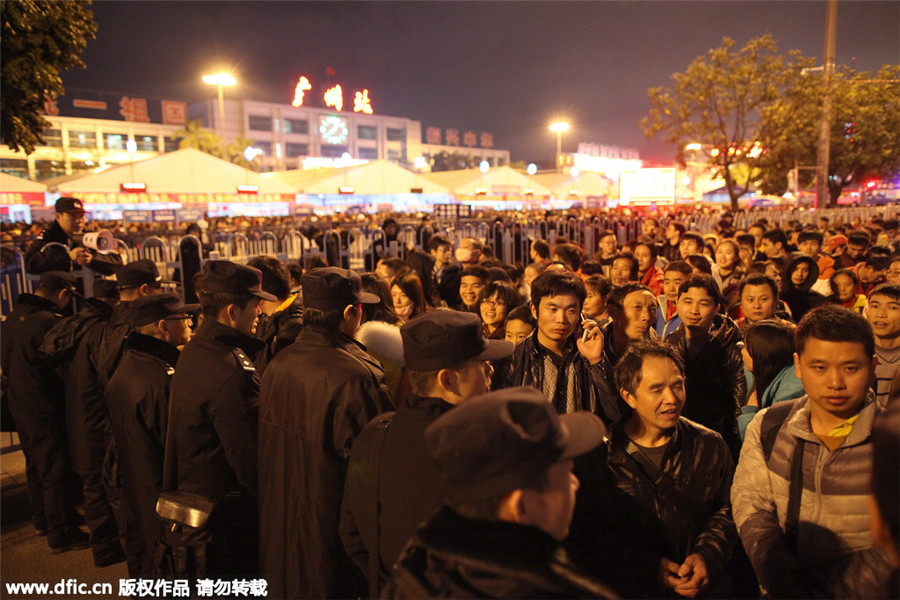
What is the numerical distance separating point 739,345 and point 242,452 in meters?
3.12

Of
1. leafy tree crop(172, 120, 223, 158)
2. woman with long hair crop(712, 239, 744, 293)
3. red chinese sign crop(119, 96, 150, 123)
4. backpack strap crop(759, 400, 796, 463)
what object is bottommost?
backpack strap crop(759, 400, 796, 463)

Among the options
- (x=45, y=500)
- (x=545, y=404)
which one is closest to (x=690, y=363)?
(x=545, y=404)

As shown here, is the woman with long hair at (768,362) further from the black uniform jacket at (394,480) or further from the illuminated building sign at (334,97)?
the illuminated building sign at (334,97)

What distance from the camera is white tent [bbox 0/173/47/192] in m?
18.2

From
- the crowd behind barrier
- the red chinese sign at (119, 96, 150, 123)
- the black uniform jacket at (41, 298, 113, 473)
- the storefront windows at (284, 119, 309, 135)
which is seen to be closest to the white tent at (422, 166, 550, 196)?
the crowd behind barrier

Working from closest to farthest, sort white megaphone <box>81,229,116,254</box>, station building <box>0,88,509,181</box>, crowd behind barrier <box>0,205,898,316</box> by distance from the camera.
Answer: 1. white megaphone <box>81,229,116,254</box>
2. crowd behind barrier <box>0,205,898,316</box>
3. station building <box>0,88,509,181</box>

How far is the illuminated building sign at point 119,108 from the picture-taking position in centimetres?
6562

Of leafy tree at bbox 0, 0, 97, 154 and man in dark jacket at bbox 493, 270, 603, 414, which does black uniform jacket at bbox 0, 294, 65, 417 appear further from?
leafy tree at bbox 0, 0, 97, 154

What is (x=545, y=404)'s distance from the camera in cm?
146

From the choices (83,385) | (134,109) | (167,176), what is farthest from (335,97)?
(83,385)

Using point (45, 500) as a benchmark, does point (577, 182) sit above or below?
above

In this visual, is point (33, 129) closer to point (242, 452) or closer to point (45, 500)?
point (45, 500)

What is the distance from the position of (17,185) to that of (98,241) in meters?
16.3

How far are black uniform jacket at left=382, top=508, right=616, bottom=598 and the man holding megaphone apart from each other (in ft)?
20.5
